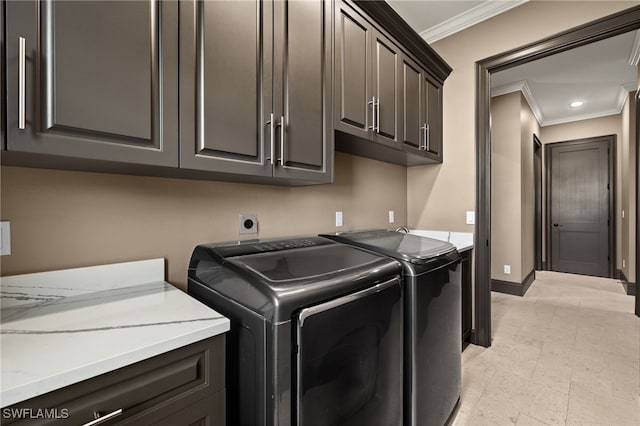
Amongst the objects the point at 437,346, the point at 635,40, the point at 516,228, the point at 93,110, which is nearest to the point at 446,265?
the point at 437,346

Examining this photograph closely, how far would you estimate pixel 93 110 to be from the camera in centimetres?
86

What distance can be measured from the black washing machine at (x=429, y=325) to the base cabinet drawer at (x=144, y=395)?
34.4 inches

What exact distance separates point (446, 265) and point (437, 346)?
419 millimetres

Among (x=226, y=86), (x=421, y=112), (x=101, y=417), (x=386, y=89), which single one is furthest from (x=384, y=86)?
(x=101, y=417)

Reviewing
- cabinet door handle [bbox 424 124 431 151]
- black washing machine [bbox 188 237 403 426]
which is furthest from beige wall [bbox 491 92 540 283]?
black washing machine [bbox 188 237 403 426]

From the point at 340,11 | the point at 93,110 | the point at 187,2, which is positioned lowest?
the point at 93,110

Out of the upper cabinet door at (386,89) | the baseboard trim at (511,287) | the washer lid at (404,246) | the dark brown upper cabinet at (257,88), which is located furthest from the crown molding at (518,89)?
the dark brown upper cabinet at (257,88)

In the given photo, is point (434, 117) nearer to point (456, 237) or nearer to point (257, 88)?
point (456, 237)

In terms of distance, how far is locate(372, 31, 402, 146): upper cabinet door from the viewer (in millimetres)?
1929

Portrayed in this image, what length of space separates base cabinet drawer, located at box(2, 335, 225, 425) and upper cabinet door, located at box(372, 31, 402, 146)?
5.28 feet

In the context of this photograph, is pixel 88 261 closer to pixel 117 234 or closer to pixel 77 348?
pixel 117 234

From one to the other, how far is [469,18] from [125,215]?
3.07 m

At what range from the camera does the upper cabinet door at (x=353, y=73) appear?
1660 millimetres

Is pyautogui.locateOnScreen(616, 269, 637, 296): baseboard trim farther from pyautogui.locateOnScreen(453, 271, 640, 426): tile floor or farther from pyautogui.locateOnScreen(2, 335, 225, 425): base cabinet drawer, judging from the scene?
pyautogui.locateOnScreen(2, 335, 225, 425): base cabinet drawer
